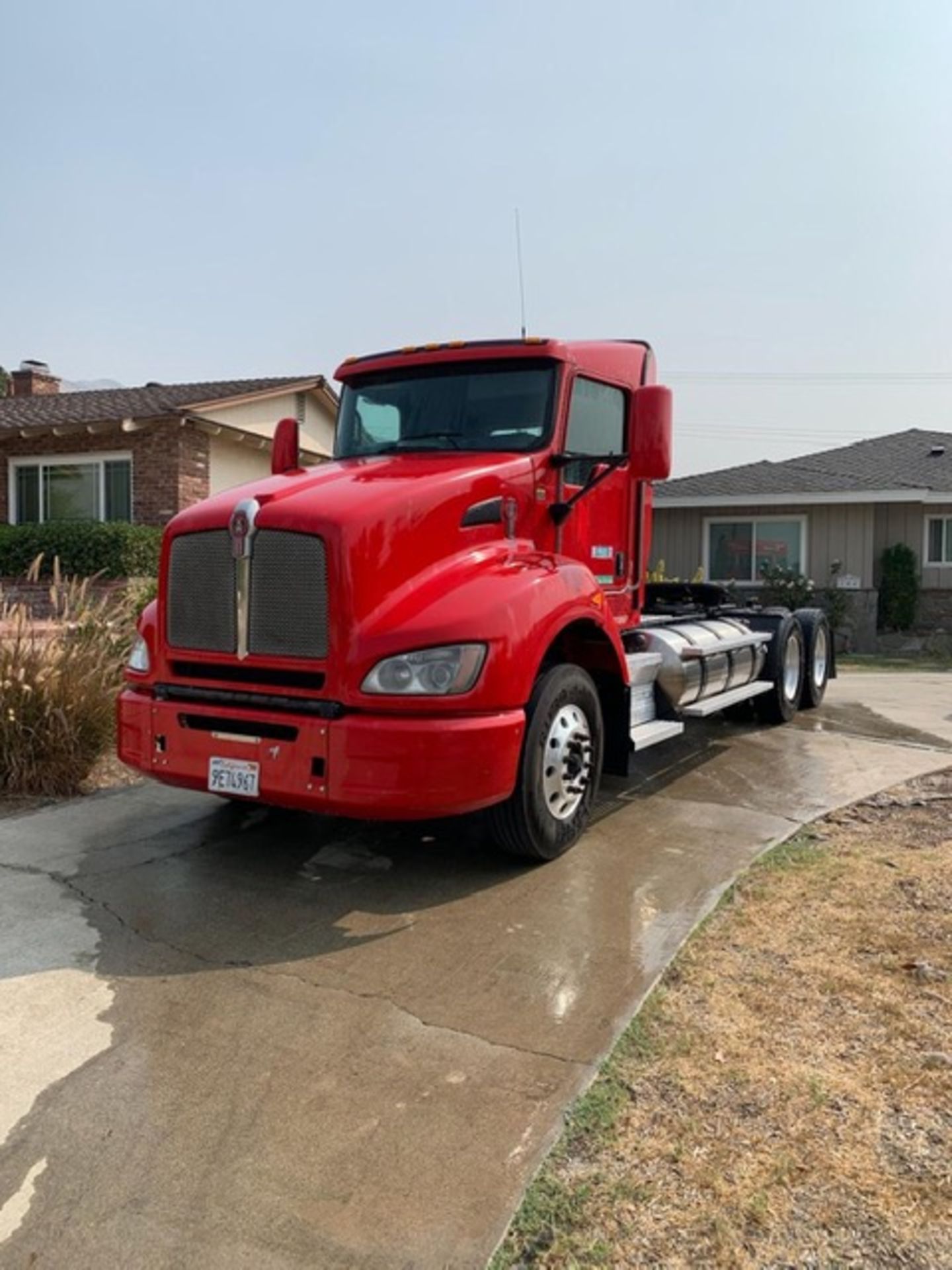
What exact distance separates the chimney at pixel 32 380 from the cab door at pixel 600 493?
2072 centimetres

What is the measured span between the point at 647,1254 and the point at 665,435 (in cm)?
420

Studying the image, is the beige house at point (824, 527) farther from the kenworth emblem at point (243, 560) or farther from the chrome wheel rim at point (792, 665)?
the kenworth emblem at point (243, 560)

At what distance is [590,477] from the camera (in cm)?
567

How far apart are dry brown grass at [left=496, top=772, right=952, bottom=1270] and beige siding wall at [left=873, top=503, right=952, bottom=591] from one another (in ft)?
54.0

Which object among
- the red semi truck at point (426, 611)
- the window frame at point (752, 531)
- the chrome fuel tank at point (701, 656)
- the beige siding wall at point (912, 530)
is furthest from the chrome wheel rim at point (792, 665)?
the beige siding wall at point (912, 530)

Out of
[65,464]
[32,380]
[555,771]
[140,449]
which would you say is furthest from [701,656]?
[32,380]

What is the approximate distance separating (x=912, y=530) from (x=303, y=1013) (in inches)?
732

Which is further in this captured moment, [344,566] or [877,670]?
[877,670]

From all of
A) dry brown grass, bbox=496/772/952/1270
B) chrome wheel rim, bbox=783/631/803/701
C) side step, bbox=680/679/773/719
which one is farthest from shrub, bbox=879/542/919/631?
dry brown grass, bbox=496/772/952/1270

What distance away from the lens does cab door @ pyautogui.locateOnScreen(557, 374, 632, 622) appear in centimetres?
557

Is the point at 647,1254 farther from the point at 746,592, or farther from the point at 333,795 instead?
the point at 746,592

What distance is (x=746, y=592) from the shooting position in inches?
761

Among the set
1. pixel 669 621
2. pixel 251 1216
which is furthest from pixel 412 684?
pixel 669 621

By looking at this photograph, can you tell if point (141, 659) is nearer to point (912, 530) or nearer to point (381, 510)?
point (381, 510)
